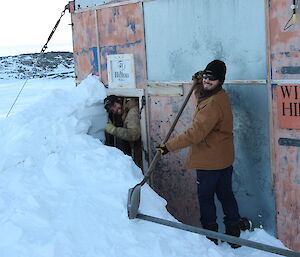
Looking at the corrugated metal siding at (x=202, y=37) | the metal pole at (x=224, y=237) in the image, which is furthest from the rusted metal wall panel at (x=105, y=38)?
the metal pole at (x=224, y=237)

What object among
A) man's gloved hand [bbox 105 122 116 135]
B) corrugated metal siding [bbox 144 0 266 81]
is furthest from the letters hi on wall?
man's gloved hand [bbox 105 122 116 135]

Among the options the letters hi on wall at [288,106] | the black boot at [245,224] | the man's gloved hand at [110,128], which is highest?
the letters hi on wall at [288,106]

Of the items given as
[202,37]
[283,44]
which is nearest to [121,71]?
[202,37]

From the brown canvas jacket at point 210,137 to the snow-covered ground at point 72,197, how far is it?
582 millimetres

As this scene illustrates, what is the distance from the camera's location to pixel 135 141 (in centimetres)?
600

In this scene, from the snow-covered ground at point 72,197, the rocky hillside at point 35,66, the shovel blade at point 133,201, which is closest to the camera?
the snow-covered ground at point 72,197

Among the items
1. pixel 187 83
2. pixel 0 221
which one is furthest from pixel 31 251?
pixel 187 83

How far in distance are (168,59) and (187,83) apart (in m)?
0.39

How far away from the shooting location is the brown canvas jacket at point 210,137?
13.7 ft

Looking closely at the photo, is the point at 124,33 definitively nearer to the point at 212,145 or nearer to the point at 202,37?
the point at 202,37

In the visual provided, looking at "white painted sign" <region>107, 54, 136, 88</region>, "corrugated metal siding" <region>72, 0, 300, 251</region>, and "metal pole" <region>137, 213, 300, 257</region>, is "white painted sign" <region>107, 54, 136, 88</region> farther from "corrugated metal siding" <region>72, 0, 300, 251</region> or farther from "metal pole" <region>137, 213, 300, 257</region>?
"metal pole" <region>137, 213, 300, 257</region>

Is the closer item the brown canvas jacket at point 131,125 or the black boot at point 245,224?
the black boot at point 245,224

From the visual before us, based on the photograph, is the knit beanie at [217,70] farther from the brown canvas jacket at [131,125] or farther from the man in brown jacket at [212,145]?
the brown canvas jacket at [131,125]

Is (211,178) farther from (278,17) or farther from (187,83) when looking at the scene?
(278,17)
